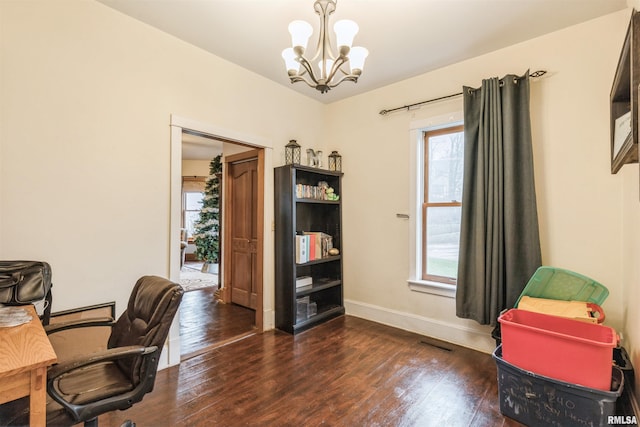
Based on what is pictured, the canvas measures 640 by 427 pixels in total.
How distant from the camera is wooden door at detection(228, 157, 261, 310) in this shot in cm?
407

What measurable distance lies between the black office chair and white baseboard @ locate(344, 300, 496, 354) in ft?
8.68

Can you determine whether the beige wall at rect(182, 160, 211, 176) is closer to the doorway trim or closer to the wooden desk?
the doorway trim

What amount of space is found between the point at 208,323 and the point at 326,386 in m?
1.92

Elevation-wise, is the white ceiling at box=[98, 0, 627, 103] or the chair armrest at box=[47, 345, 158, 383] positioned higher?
the white ceiling at box=[98, 0, 627, 103]

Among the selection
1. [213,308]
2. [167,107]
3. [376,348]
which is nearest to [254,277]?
[213,308]

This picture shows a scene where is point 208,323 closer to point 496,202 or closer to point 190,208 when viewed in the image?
point 496,202

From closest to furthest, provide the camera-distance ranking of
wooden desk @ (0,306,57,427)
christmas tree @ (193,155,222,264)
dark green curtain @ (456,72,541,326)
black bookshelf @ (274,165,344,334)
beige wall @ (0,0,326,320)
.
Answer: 1. wooden desk @ (0,306,57,427)
2. beige wall @ (0,0,326,320)
3. dark green curtain @ (456,72,541,326)
4. black bookshelf @ (274,165,344,334)
5. christmas tree @ (193,155,222,264)

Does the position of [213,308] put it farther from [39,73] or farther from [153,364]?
[39,73]

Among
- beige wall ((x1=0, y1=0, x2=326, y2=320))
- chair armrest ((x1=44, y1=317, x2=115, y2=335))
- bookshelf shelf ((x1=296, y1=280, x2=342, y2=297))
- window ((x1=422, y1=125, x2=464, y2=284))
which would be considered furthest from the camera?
bookshelf shelf ((x1=296, y1=280, x2=342, y2=297))

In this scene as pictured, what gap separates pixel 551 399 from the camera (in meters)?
1.78

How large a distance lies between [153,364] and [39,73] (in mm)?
2023

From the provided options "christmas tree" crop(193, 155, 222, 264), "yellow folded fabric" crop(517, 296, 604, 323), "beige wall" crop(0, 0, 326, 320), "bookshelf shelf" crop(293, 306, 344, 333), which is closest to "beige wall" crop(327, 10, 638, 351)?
"yellow folded fabric" crop(517, 296, 604, 323)

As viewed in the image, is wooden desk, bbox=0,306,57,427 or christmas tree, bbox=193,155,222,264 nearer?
wooden desk, bbox=0,306,57,427

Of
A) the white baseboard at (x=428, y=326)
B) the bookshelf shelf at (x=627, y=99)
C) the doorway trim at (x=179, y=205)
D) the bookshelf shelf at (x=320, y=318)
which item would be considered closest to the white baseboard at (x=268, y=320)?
the doorway trim at (x=179, y=205)
